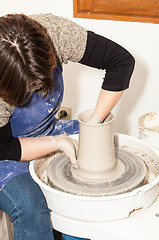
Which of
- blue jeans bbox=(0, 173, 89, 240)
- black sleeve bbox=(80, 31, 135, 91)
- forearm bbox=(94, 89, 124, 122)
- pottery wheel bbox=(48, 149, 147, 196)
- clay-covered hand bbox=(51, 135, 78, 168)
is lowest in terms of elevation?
blue jeans bbox=(0, 173, 89, 240)

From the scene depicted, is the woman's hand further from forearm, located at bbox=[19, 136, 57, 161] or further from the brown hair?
the brown hair

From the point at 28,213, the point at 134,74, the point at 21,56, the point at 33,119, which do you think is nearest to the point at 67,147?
the point at 33,119

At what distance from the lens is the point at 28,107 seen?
153 centimetres

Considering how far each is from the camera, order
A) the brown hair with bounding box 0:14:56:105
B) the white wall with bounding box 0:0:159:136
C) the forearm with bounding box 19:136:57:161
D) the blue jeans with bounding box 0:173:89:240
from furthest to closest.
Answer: the white wall with bounding box 0:0:159:136
the forearm with bounding box 19:136:57:161
the blue jeans with bounding box 0:173:89:240
the brown hair with bounding box 0:14:56:105

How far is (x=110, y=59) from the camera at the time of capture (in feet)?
4.84

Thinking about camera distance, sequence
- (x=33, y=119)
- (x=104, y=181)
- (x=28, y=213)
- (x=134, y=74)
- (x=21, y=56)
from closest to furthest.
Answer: (x=21, y=56)
(x=28, y=213)
(x=104, y=181)
(x=33, y=119)
(x=134, y=74)

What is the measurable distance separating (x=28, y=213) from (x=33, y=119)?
1.48 ft

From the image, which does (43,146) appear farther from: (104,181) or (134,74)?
(134,74)

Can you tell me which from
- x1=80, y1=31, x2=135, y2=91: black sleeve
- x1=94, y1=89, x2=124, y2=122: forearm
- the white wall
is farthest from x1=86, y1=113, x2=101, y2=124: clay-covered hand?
the white wall

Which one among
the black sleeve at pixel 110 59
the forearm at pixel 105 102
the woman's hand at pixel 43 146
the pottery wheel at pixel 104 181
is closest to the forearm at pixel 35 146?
the woman's hand at pixel 43 146

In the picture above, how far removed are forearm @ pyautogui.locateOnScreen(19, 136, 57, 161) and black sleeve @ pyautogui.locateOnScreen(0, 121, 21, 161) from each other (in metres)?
0.02

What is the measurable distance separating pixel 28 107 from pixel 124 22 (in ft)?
3.18

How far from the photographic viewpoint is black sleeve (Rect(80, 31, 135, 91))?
1457 mm

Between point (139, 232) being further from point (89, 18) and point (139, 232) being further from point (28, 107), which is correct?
point (89, 18)
